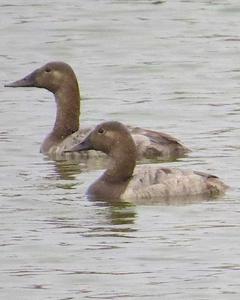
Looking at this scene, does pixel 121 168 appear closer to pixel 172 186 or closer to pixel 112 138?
pixel 112 138

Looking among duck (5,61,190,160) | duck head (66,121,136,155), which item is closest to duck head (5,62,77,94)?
duck (5,61,190,160)

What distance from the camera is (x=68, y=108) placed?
725 inches

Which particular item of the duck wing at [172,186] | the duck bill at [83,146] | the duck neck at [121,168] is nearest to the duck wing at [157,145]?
the duck bill at [83,146]

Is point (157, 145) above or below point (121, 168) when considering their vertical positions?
below

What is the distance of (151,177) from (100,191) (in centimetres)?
48

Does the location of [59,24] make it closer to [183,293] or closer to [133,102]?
[133,102]

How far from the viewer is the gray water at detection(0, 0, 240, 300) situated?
12.6 m

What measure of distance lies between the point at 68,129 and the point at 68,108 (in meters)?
→ 0.25

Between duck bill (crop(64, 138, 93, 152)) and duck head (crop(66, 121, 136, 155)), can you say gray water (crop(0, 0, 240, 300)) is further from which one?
duck head (crop(66, 121, 136, 155))

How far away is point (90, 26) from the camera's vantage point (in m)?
25.6

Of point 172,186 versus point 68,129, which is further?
point 68,129

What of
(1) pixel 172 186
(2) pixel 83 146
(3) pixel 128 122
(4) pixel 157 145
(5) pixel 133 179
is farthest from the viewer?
(3) pixel 128 122

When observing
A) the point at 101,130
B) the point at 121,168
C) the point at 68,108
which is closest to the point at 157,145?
the point at 68,108

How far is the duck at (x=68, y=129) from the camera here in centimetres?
1733
